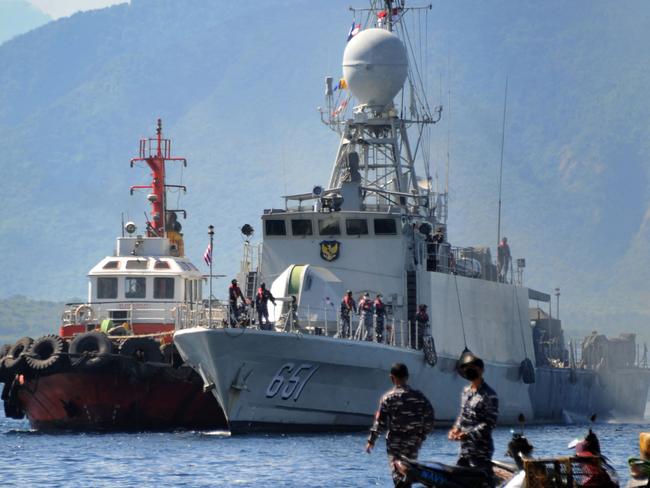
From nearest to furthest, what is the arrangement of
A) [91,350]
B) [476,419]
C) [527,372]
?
[476,419], [91,350], [527,372]

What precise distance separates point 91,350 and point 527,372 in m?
14.4

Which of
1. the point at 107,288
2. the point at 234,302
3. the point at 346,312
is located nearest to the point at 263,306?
the point at 234,302

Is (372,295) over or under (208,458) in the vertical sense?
over

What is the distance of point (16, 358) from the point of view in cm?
4581

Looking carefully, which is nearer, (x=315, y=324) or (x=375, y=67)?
(x=315, y=324)

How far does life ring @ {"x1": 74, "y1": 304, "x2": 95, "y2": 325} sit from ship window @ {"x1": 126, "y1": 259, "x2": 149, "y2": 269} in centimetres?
194

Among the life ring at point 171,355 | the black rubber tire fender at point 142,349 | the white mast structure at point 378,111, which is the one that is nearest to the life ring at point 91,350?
the black rubber tire fender at point 142,349

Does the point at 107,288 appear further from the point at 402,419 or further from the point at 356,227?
the point at 402,419

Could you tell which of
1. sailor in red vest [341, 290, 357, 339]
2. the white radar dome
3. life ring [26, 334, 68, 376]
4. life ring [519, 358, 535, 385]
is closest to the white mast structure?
the white radar dome

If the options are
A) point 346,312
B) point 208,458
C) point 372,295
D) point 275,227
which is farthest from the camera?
point 275,227

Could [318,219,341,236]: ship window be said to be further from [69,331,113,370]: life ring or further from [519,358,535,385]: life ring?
[519,358,535,385]: life ring

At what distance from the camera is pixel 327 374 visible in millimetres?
42156

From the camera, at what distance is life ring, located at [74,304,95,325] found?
1965 inches

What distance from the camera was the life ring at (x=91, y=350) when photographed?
4425 cm
